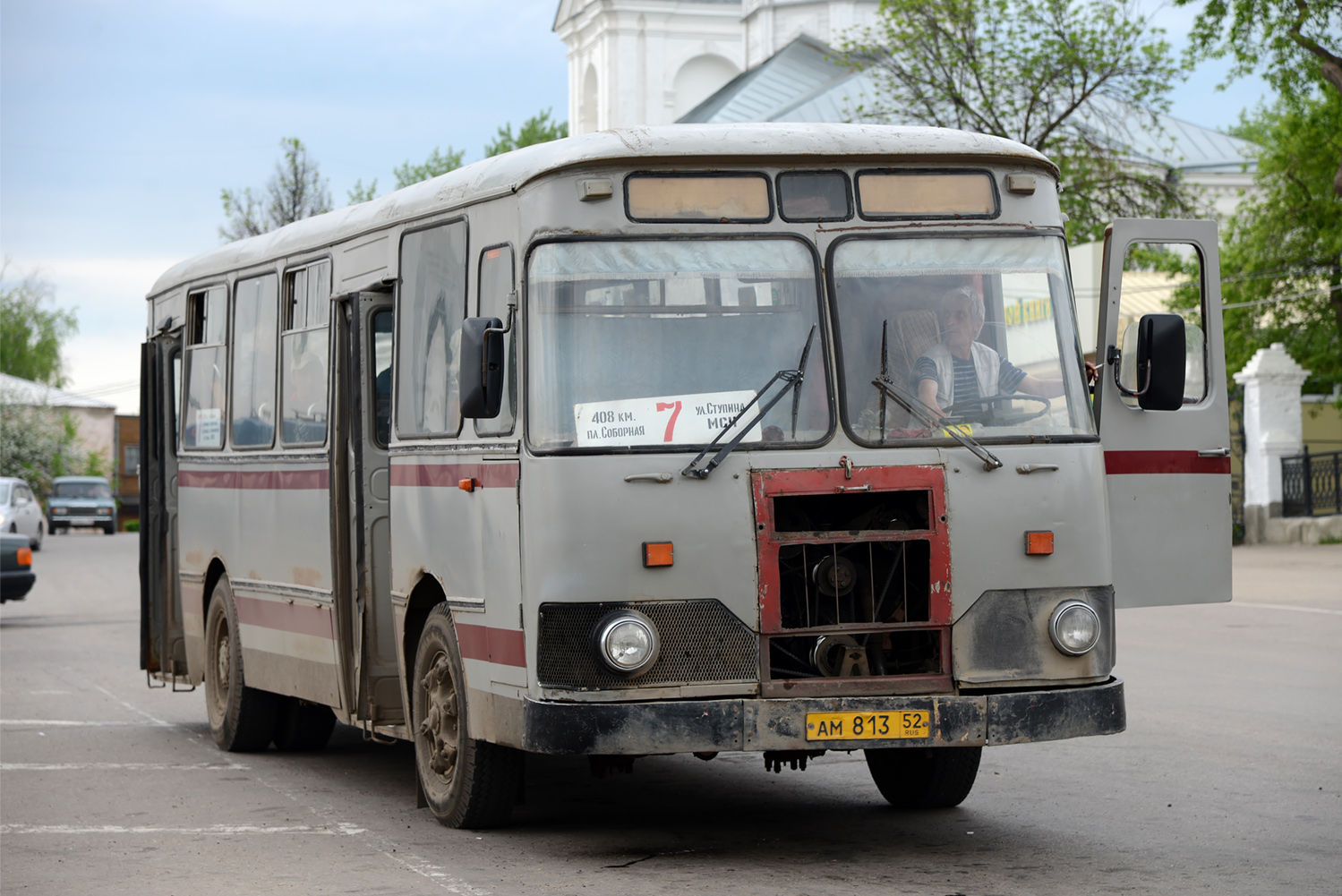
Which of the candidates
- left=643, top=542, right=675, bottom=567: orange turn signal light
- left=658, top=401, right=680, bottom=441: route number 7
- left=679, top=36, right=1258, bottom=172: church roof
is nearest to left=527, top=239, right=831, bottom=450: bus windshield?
left=658, top=401, right=680, bottom=441: route number 7

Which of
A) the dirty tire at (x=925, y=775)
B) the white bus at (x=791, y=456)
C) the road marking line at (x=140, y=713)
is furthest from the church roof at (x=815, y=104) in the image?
the white bus at (x=791, y=456)

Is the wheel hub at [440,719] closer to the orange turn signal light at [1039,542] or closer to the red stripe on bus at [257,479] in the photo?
the red stripe on bus at [257,479]

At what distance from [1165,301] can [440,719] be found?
40167 millimetres

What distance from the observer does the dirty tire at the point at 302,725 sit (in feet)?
38.0

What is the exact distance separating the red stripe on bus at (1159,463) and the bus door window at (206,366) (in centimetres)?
577

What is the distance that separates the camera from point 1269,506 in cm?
3297

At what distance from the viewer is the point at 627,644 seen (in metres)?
7.22

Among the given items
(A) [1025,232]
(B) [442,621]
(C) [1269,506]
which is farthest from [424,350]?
(C) [1269,506]

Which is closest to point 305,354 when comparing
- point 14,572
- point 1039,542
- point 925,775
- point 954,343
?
point 925,775

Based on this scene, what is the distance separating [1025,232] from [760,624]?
1.94 m

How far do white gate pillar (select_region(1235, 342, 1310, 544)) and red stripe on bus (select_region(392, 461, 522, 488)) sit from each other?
1041 inches

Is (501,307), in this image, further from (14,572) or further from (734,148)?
(14,572)

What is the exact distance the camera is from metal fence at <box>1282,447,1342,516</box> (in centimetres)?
3222

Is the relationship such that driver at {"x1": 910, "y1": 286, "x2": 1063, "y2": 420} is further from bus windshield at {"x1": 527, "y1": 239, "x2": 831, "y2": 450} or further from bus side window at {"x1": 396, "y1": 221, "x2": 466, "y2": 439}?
bus side window at {"x1": 396, "y1": 221, "x2": 466, "y2": 439}
